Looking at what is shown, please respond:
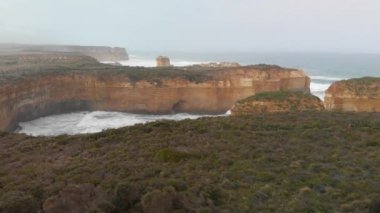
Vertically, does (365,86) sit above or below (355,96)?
above

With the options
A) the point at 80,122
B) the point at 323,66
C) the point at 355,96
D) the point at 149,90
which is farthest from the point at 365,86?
the point at 323,66

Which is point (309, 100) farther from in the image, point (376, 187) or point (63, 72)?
point (63, 72)

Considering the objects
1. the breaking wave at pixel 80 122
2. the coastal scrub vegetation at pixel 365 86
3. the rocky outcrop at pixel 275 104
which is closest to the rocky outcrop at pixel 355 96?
the coastal scrub vegetation at pixel 365 86

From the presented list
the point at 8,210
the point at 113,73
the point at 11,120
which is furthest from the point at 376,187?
the point at 113,73

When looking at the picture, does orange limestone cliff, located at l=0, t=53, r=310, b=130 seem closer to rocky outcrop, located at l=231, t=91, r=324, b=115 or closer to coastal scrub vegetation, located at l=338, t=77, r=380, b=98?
coastal scrub vegetation, located at l=338, t=77, r=380, b=98

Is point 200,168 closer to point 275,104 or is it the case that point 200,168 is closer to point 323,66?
point 275,104

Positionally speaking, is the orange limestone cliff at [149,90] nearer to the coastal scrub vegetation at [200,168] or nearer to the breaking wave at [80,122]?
the breaking wave at [80,122]
